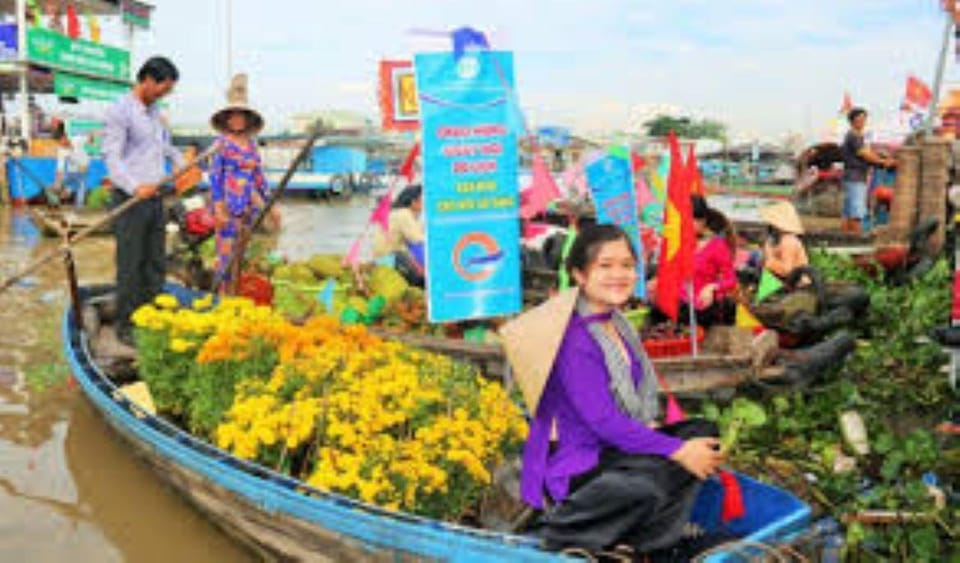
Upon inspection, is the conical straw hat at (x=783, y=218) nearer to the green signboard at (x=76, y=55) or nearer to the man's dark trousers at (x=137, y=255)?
the man's dark trousers at (x=137, y=255)

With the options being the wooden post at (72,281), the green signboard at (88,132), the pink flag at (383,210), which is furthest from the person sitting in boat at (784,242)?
the green signboard at (88,132)

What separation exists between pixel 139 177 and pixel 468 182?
2362 mm

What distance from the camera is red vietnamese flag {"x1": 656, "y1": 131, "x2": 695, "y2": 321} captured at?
16.0ft

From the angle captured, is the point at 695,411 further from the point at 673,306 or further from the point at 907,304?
the point at 907,304

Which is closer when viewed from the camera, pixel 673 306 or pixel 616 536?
pixel 616 536

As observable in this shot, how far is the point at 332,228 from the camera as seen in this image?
68.0 ft

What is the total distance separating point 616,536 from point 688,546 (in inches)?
16.8

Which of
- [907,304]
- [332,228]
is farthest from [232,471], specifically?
[332,228]

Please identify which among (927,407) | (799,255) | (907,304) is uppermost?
(799,255)

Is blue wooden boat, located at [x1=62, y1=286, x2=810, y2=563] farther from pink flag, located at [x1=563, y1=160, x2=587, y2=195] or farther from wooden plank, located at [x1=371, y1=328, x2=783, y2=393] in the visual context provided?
pink flag, located at [x1=563, y1=160, x2=587, y2=195]

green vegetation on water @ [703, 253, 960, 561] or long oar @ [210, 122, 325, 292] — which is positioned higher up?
long oar @ [210, 122, 325, 292]

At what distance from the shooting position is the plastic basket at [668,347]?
202 inches

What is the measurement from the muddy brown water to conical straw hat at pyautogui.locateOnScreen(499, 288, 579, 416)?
6.93 ft

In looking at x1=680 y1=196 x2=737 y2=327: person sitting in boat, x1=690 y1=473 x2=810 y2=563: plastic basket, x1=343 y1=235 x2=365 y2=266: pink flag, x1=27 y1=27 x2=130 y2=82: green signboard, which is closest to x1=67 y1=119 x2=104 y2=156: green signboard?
x1=27 y1=27 x2=130 y2=82: green signboard
